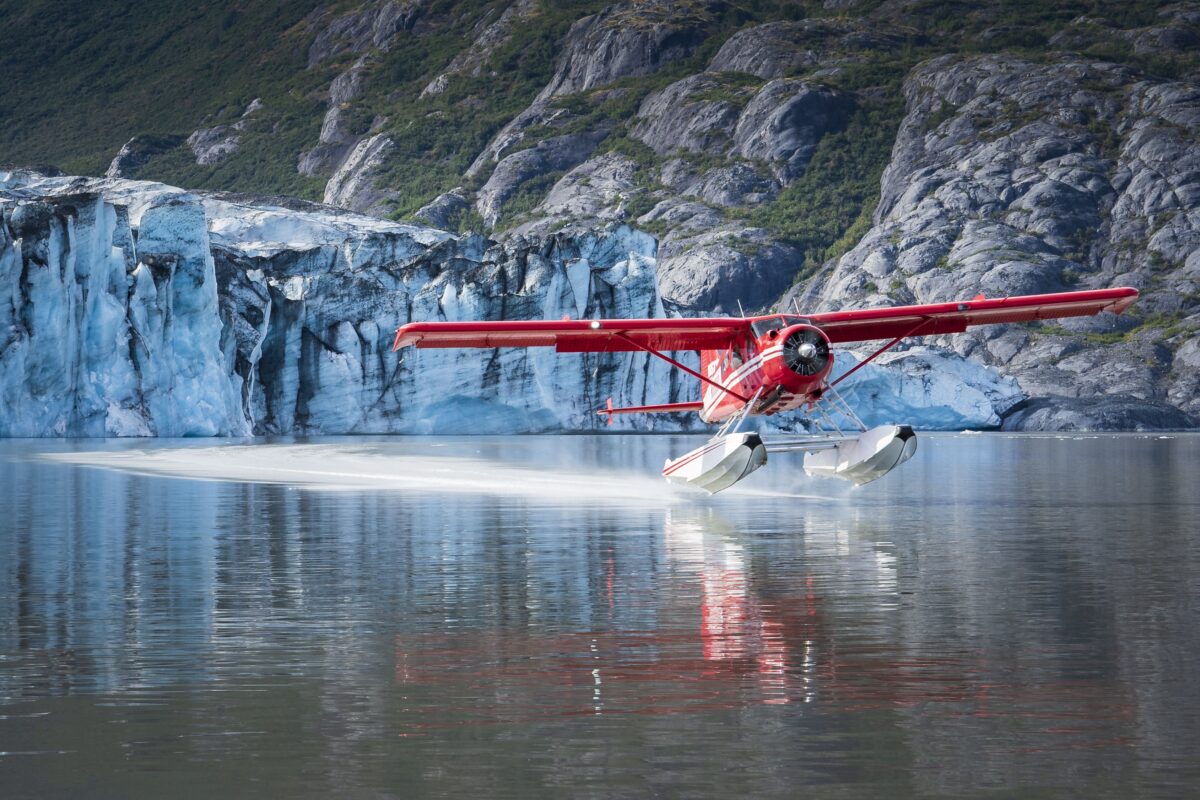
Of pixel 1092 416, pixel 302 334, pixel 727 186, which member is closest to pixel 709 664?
pixel 302 334

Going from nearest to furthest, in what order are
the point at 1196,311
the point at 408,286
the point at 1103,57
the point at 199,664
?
the point at 199,664, the point at 408,286, the point at 1196,311, the point at 1103,57

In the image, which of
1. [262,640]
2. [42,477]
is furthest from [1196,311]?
[262,640]

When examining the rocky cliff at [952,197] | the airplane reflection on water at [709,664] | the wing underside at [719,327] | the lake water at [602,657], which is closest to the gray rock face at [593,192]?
the rocky cliff at [952,197]

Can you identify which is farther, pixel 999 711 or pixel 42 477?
pixel 42 477

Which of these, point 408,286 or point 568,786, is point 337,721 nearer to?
point 568,786

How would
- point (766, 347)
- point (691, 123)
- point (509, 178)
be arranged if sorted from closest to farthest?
point (766, 347) → point (691, 123) → point (509, 178)

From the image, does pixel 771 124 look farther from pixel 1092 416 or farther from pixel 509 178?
pixel 1092 416
